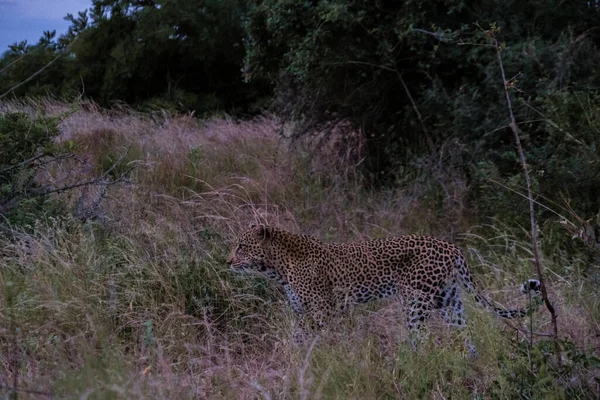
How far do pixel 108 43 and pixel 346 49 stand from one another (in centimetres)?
1030

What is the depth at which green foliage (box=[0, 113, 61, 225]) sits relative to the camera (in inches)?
271

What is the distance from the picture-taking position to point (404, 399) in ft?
14.0

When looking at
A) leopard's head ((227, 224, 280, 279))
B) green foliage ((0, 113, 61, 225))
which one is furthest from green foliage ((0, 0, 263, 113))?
leopard's head ((227, 224, 280, 279))

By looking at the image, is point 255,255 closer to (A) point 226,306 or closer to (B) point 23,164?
(A) point 226,306

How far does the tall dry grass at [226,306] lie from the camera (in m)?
4.18

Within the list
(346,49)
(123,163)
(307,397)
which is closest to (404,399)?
(307,397)

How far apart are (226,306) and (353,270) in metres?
0.99

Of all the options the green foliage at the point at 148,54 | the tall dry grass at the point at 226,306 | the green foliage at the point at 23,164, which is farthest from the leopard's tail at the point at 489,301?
the green foliage at the point at 148,54

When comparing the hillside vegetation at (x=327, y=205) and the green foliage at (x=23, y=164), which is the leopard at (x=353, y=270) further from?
the green foliage at (x=23, y=164)

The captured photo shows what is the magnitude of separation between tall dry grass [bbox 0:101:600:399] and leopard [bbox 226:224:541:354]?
0.15m

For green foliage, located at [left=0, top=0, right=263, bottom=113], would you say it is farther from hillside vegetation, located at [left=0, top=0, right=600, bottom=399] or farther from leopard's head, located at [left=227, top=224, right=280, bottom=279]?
leopard's head, located at [left=227, top=224, right=280, bottom=279]

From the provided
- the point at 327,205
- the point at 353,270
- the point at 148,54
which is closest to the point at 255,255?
the point at 353,270

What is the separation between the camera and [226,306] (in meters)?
5.93

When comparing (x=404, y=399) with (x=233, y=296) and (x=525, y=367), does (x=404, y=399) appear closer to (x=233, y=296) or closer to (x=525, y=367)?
(x=525, y=367)
